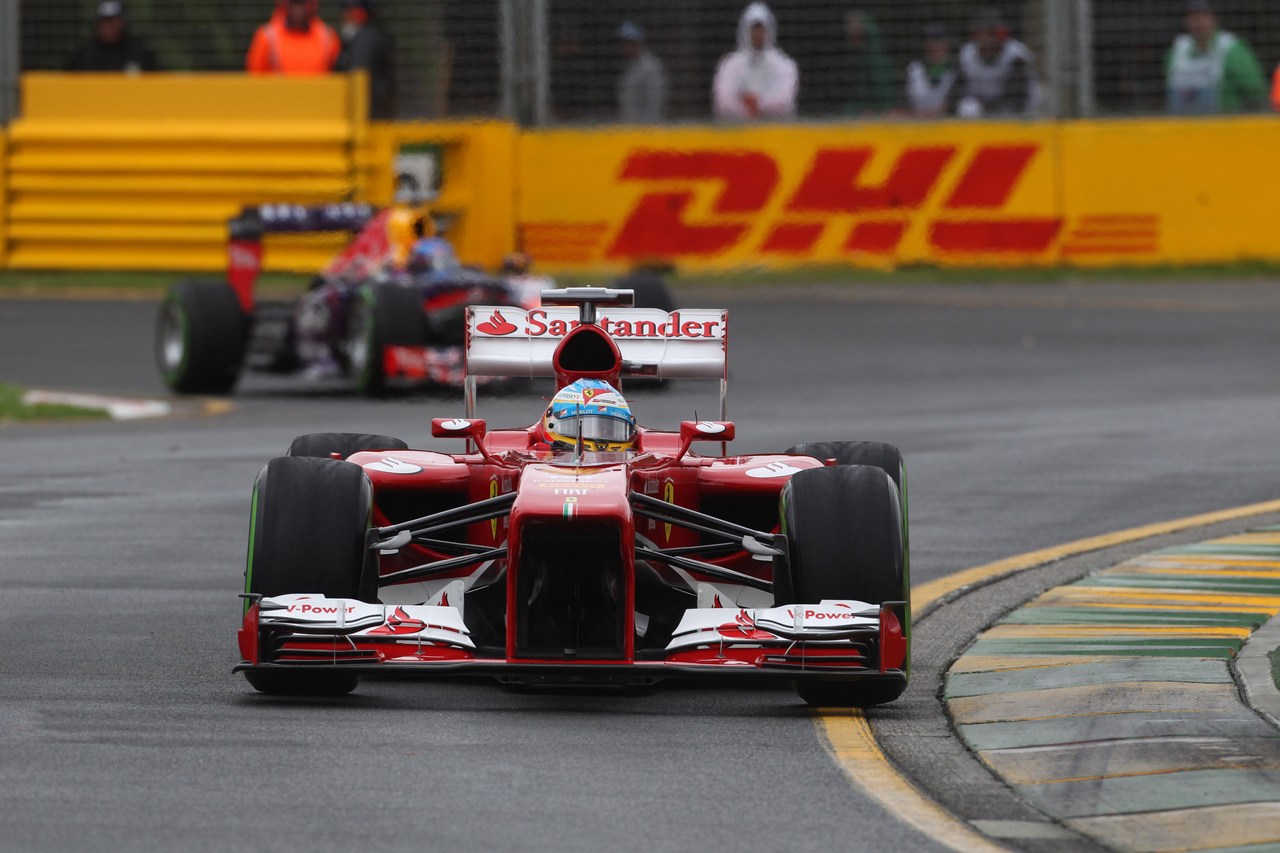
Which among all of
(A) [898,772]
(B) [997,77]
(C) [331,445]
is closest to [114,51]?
(B) [997,77]

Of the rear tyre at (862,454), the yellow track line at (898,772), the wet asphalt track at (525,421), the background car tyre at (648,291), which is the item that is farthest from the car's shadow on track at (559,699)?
the background car tyre at (648,291)

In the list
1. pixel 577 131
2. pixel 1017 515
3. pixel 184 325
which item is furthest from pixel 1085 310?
pixel 1017 515

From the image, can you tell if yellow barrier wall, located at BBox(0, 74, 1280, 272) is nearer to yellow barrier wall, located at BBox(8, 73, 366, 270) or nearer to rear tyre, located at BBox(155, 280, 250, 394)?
yellow barrier wall, located at BBox(8, 73, 366, 270)

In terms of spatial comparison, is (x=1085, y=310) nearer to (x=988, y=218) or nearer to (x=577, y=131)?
(x=988, y=218)

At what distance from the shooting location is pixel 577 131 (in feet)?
76.9

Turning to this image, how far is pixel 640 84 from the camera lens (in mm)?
23641

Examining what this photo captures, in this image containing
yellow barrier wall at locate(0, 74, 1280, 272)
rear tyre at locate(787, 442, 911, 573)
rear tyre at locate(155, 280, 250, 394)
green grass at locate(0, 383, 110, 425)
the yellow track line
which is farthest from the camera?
yellow barrier wall at locate(0, 74, 1280, 272)

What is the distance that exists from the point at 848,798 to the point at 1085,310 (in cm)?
1569

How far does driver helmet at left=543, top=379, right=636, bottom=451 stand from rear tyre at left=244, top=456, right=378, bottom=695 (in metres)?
0.78

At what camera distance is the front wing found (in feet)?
23.4

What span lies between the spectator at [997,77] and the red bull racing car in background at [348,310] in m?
A: 6.51

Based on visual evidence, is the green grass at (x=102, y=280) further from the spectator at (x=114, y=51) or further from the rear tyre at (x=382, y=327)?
the rear tyre at (x=382, y=327)

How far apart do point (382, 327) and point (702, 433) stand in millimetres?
8920

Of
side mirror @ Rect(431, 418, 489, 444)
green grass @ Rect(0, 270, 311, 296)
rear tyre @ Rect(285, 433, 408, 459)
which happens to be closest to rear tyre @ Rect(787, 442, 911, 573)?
side mirror @ Rect(431, 418, 489, 444)
